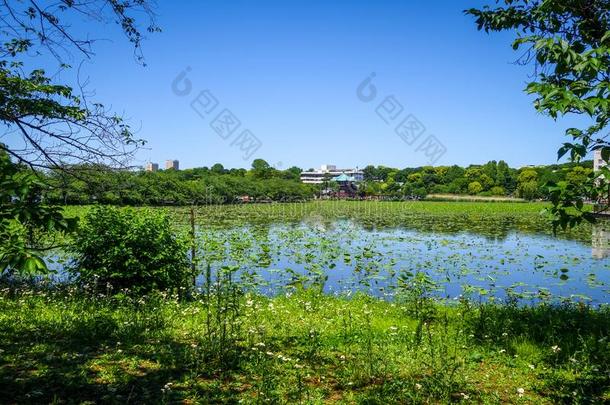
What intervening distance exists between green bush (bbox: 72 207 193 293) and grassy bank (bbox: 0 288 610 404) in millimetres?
1007

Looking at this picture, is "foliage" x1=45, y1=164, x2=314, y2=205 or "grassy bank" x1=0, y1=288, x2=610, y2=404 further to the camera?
"foliage" x1=45, y1=164, x2=314, y2=205

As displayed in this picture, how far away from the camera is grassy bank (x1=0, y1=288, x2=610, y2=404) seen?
12.8 ft

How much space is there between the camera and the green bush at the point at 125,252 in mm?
8398

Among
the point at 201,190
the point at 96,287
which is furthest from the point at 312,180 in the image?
the point at 96,287

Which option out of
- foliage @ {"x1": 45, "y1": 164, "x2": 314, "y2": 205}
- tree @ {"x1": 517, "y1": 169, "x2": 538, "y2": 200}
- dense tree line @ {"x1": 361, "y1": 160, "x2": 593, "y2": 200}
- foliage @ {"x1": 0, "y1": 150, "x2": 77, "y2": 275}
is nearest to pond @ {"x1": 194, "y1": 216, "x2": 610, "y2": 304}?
foliage @ {"x1": 45, "y1": 164, "x2": 314, "y2": 205}

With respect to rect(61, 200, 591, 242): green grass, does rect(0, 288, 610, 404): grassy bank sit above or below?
above

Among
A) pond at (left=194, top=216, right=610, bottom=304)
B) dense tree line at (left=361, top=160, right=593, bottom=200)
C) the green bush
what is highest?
dense tree line at (left=361, top=160, right=593, bottom=200)

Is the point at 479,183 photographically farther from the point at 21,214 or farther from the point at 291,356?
the point at 21,214

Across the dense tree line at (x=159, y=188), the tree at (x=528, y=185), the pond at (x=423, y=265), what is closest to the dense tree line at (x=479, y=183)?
the tree at (x=528, y=185)

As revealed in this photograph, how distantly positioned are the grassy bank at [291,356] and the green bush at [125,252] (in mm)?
1007

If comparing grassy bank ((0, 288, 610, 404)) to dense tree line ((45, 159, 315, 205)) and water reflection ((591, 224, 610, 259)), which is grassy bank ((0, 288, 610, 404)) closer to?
dense tree line ((45, 159, 315, 205))

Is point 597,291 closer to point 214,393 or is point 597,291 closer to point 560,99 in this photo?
point 560,99

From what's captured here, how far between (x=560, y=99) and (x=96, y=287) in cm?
858

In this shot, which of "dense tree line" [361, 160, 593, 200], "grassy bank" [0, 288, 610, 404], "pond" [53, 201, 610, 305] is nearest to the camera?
"grassy bank" [0, 288, 610, 404]
